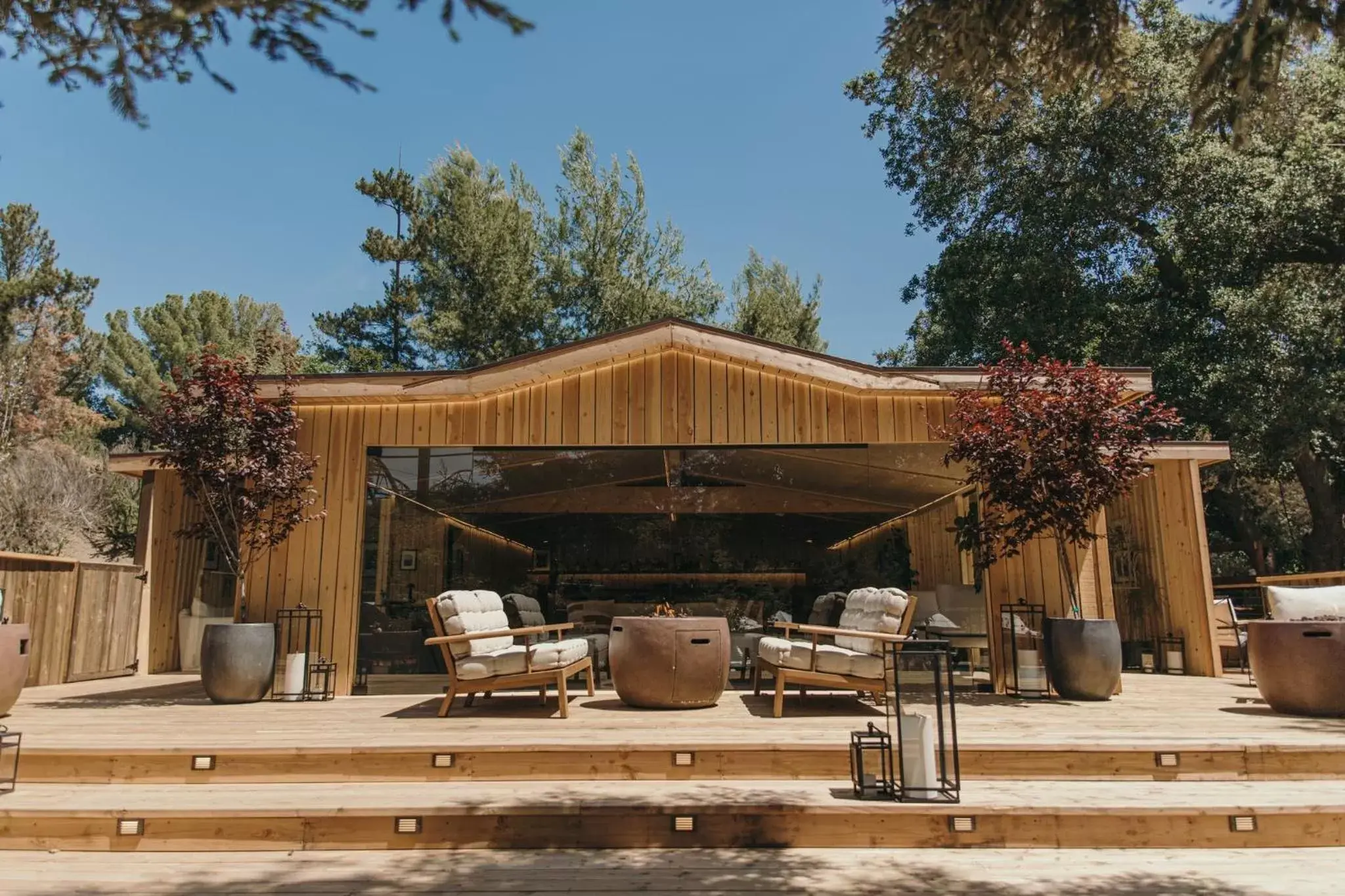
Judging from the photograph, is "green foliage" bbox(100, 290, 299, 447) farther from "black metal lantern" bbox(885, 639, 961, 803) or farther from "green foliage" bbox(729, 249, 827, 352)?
"black metal lantern" bbox(885, 639, 961, 803)

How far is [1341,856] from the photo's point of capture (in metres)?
3.38

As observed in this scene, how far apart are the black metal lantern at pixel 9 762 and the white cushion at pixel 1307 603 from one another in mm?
7272

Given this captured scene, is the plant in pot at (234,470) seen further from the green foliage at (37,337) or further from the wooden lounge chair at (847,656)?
the green foliage at (37,337)

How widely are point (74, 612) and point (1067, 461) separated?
8.97m

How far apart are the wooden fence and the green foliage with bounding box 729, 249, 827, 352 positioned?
524 inches

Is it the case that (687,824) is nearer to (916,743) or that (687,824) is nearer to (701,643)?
(916,743)

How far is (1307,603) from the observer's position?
5.70m

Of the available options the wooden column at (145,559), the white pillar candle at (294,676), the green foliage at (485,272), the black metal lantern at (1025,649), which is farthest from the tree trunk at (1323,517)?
the wooden column at (145,559)

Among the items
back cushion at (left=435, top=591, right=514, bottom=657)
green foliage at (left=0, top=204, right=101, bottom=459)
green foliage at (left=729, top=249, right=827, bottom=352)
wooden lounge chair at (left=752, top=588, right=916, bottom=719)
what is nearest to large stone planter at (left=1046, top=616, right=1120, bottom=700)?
wooden lounge chair at (left=752, top=588, right=916, bottom=719)

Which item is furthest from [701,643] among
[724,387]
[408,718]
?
[724,387]

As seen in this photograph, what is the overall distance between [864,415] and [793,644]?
92.1 inches

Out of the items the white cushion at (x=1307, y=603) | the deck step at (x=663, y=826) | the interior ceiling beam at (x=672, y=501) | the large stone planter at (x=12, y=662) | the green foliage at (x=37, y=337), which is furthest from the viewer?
the green foliage at (x=37, y=337)

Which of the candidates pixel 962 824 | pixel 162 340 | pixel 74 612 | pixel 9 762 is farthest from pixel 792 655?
pixel 162 340

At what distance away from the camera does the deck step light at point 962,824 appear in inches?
139
